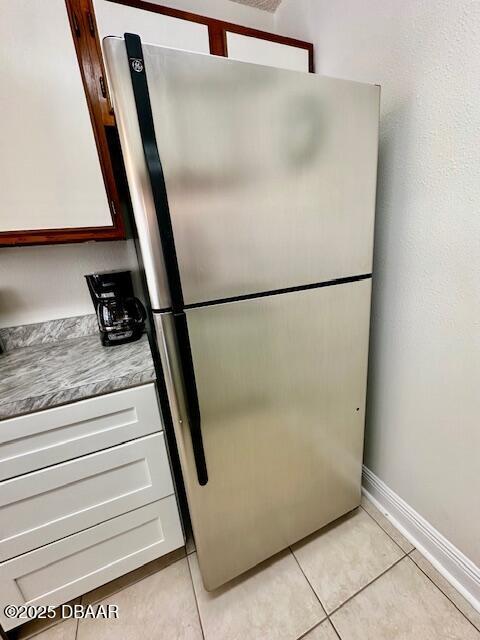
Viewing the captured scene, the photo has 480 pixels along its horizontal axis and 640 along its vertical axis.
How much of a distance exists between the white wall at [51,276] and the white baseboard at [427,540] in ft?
5.45

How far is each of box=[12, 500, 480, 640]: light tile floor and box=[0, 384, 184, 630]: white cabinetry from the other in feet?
0.51

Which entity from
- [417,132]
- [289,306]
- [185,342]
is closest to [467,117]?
[417,132]

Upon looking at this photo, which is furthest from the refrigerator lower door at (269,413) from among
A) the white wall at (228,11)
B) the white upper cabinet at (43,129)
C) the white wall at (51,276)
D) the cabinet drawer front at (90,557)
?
the white wall at (228,11)

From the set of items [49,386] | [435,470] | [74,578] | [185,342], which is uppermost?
[185,342]

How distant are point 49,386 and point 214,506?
2.13 ft

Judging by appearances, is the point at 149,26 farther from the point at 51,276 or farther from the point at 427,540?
the point at 427,540

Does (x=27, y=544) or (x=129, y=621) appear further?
Answer: (x=129, y=621)

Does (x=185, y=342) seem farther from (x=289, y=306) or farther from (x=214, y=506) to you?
(x=214, y=506)

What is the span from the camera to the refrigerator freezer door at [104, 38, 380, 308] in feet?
2.05

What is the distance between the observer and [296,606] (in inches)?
39.7

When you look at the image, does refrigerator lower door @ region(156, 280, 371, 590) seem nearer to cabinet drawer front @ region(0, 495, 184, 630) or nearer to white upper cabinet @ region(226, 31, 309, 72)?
cabinet drawer front @ region(0, 495, 184, 630)

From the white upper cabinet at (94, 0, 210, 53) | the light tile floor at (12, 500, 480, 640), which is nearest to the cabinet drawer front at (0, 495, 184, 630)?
the light tile floor at (12, 500, 480, 640)

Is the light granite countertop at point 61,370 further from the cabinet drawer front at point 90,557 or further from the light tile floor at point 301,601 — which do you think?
the light tile floor at point 301,601

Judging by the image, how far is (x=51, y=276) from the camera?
1.30m
